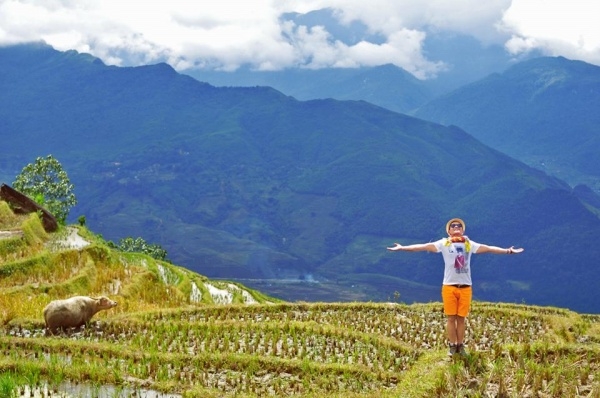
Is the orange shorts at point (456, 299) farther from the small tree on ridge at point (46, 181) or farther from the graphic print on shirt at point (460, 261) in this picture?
the small tree on ridge at point (46, 181)

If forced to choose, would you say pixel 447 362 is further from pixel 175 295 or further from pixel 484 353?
pixel 175 295

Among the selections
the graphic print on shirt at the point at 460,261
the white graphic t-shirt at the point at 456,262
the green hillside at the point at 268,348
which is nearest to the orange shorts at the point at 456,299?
the white graphic t-shirt at the point at 456,262

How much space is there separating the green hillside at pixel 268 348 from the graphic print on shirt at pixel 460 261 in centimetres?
167

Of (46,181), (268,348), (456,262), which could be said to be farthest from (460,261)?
(46,181)

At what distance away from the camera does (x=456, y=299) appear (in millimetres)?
12492

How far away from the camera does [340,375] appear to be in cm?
1390

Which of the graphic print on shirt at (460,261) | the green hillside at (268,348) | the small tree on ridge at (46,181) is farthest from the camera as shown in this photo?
the small tree on ridge at (46,181)

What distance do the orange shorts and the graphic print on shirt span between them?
0.35m

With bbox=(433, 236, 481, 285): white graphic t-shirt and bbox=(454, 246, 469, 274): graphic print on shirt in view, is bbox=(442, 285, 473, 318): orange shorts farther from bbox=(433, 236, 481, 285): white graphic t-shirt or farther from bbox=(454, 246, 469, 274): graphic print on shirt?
bbox=(454, 246, 469, 274): graphic print on shirt

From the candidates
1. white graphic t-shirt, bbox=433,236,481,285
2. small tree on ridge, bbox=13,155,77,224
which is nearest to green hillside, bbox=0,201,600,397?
white graphic t-shirt, bbox=433,236,481,285

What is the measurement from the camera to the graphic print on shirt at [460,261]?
12.3m

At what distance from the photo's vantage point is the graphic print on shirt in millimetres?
12336

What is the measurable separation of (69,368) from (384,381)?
6312 millimetres

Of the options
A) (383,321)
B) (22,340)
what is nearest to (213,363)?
(22,340)
